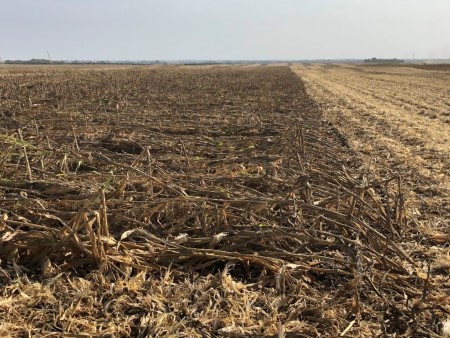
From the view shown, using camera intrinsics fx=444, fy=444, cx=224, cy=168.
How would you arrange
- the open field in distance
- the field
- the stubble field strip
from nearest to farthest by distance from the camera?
the field < the open field in distance < the stubble field strip

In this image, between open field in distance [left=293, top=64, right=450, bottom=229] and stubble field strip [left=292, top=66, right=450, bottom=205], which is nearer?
open field in distance [left=293, top=64, right=450, bottom=229]

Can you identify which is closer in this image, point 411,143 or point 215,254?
point 215,254

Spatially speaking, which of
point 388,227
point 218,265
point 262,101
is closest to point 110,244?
point 218,265

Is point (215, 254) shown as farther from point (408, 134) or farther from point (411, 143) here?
point (408, 134)

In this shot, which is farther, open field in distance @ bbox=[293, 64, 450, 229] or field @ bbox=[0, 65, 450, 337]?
open field in distance @ bbox=[293, 64, 450, 229]

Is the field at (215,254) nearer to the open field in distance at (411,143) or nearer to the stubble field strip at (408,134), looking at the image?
the open field in distance at (411,143)

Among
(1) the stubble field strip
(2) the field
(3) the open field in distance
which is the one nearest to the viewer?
(2) the field

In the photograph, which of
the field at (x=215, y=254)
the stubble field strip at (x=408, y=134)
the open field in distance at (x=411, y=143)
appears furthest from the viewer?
the stubble field strip at (x=408, y=134)

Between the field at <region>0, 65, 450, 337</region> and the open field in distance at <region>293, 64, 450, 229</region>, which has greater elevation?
the field at <region>0, 65, 450, 337</region>

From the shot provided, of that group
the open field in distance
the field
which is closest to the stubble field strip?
the open field in distance

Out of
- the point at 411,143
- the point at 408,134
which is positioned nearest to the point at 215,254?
the point at 411,143

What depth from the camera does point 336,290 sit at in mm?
3078

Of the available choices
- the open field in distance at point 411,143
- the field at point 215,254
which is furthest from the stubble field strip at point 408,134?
the field at point 215,254

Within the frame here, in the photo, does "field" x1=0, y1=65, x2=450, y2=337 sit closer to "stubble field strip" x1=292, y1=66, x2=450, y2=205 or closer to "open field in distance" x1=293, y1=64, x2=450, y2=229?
"open field in distance" x1=293, y1=64, x2=450, y2=229
